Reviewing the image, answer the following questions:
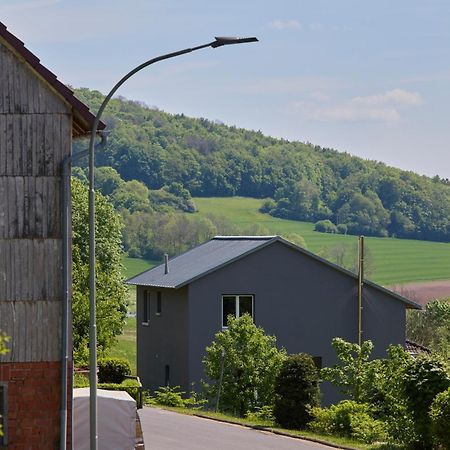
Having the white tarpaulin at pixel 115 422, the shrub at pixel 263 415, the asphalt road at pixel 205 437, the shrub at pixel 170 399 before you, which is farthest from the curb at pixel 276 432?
the white tarpaulin at pixel 115 422

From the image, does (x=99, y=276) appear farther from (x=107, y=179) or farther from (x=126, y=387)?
(x=107, y=179)

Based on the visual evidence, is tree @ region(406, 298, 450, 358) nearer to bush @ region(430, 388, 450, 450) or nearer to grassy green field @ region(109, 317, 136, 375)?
grassy green field @ region(109, 317, 136, 375)

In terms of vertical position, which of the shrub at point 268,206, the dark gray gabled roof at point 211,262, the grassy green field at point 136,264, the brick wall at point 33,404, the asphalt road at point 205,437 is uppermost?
the shrub at point 268,206

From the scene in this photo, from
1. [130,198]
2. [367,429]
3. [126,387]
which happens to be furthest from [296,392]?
[130,198]

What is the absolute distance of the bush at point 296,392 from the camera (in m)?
37.4

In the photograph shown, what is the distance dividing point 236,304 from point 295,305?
107 inches

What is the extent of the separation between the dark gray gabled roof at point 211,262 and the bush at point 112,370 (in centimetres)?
962

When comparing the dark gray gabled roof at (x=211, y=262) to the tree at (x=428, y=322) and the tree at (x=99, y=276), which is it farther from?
the tree at (x=428, y=322)

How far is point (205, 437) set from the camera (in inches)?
1337

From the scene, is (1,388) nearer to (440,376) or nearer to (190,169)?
(440,376)

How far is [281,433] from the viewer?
35.6m

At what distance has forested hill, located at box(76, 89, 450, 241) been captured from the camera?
160 metres

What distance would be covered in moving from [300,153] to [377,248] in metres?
49.4

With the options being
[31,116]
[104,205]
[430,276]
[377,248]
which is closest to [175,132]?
[377,248]
